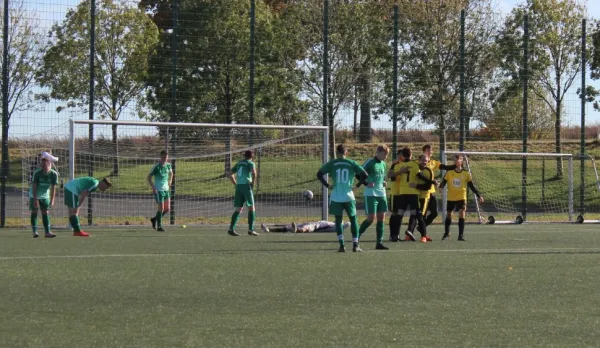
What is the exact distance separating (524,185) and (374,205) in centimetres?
1211

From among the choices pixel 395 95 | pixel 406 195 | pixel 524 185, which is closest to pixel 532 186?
pixel 524 185

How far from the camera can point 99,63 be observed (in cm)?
2438

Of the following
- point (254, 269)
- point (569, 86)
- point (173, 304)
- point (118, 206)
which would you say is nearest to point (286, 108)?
point (118, 206)

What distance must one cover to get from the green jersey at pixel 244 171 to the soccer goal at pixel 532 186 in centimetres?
827

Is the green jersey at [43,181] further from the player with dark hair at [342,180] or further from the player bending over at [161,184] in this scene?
the player with dark hair at [342,180]

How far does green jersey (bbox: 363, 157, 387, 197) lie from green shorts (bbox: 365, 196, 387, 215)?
0.07 meters

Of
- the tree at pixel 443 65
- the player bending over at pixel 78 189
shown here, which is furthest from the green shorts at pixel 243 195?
Result: the tree at pixel 443 65

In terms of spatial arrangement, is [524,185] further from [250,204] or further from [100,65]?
[100,65]

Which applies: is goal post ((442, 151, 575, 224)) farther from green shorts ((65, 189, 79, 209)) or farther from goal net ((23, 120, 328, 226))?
green shorts ((65, 189, 79, 209))

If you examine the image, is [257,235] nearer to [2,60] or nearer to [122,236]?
[122,236]

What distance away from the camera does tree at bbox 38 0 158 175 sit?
2356cm

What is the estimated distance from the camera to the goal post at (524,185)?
86.1 ft

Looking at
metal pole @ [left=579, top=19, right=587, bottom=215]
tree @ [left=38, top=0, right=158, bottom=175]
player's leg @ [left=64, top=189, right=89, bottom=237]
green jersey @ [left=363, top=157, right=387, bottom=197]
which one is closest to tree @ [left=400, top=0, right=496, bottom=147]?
metal pole @ [left=579, top=19, right=587, bottom=215]

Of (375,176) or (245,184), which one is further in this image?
(245,184)
